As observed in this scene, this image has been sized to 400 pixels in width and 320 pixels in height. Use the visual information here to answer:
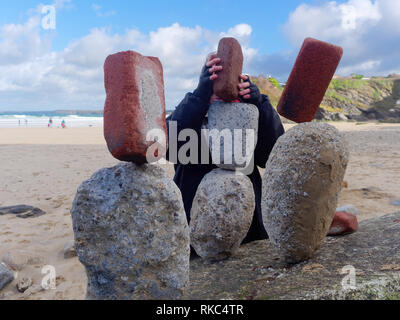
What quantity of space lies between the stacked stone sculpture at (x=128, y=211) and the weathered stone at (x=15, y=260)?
212 centimetres

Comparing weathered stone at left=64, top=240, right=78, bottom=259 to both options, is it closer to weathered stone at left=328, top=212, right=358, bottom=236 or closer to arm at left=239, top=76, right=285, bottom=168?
arm at left=239, top=76, right=285, bottom=168

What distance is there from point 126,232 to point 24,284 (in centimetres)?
206

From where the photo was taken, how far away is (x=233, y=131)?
2773mm

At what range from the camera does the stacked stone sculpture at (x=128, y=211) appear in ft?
5.83

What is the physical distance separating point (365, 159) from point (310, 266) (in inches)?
317

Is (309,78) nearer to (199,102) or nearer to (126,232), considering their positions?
(199,102)

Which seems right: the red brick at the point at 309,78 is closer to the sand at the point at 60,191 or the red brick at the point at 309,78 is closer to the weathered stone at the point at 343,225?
the weathered stone at the point at 343,225

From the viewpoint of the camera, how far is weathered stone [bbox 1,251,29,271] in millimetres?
3598

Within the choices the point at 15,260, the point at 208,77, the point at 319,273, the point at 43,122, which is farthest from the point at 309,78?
the point at 43,122

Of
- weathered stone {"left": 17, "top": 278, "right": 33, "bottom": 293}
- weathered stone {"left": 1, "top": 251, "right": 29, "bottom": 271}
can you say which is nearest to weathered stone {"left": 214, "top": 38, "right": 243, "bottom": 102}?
weathered stone {"left": 17, "top": 278, "right": 33, "bottom": 293}

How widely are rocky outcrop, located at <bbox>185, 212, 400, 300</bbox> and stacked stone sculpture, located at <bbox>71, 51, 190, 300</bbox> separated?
470mm

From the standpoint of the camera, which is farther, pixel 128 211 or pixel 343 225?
pixel 343 225

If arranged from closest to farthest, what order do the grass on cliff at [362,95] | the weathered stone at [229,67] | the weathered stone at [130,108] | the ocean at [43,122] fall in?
1. the weathered stone at [130,108]
2. the weathered stone at [229,67]
3. the grass on cliff at [362,95]
4. the ocean at [43,122]

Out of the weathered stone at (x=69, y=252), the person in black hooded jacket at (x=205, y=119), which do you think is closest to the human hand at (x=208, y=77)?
the person in black hooded jacket at (x=205, y=119)
